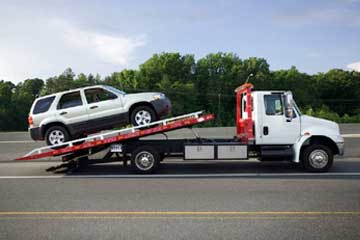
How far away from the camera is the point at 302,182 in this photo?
8.30 metres

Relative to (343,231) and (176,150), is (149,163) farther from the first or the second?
(343,231)

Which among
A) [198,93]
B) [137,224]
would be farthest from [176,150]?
[198,93]

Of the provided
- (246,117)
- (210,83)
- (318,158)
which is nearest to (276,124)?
(246,117)

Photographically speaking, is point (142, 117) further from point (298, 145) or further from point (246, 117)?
point (298, 145)

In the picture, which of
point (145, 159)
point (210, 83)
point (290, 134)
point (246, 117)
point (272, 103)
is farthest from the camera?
point (210, 83)

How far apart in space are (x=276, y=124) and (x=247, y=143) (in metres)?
1.03

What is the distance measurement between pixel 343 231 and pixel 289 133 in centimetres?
523

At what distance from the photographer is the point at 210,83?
287 ft

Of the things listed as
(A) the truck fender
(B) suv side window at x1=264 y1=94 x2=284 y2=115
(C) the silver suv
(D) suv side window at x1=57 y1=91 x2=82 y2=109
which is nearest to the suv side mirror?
(B) suv side window at x1=264 y1=94 x2=284 y2=115

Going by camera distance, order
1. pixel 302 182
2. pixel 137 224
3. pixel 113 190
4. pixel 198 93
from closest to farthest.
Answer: pixel 137 224, pixel 113 190, pixel 302 182, pixel 198 93

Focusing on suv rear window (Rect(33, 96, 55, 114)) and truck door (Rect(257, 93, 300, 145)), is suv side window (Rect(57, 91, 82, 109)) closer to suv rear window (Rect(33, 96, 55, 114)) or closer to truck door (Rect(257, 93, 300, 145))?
suv rear window (Rect(33, 96, 55, 114))

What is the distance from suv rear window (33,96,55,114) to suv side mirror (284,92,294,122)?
22.1 feet

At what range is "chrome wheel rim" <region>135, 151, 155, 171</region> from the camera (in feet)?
31.8

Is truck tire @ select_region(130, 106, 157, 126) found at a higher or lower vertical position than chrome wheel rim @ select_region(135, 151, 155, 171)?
higher
